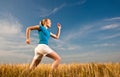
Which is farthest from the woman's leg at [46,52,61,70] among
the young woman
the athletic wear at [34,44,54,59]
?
the athletic wear at [34,44,54,59]

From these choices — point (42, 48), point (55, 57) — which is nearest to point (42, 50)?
point (42, 48)

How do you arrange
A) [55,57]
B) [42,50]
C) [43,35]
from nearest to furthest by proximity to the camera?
[42,50] → [55,57] → [43,35]

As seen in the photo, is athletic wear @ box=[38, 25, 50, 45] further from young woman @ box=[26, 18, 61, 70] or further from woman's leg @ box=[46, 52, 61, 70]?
woman's leg @ box=[46, 52, 61, 70]

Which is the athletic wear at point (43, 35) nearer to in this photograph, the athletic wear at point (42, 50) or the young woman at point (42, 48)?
the young woman at point (42, 48)

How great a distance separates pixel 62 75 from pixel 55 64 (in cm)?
225

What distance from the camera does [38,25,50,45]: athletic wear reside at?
28.6ft

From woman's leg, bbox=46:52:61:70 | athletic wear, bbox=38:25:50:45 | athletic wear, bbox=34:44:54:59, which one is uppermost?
athletic wear, bbox=38:25:50:45

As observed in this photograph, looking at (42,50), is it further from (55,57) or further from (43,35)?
(43,35)

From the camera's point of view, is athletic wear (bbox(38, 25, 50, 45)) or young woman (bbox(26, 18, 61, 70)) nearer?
young woman (bbox(26, 18, 61, 70))

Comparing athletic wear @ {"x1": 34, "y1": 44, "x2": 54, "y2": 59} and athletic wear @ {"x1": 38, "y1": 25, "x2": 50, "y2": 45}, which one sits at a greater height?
athletic wear @ {"x1": 38, "y1": 25, "x2": 50, "y2": 45}

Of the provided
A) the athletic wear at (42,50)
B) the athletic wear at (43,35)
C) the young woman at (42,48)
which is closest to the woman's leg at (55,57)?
the young woman at (42,48)

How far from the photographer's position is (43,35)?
8.84 m

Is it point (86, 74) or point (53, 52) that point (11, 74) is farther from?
point (53, 52)

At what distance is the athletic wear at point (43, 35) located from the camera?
870 cm
